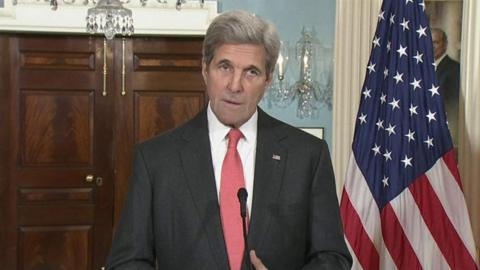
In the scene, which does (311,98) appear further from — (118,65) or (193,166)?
(193,166)

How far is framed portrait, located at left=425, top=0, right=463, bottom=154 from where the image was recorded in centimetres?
412

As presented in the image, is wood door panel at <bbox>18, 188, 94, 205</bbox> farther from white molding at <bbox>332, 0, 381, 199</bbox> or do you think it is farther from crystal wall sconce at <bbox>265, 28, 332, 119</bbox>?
white molding at <bbox>332, 0, 381, 199</bbox>

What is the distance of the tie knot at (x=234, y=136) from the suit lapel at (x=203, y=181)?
0.05 m

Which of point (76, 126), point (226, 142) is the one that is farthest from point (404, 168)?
point (76, 126)

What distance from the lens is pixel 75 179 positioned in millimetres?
4805

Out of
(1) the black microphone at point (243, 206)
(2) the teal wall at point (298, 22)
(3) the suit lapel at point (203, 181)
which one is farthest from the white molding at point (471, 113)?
(1) the black microphone at point (243, 206)

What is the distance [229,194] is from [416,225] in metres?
1.89

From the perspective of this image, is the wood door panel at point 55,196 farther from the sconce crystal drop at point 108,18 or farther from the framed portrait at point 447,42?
the framed portrait at point 447,42

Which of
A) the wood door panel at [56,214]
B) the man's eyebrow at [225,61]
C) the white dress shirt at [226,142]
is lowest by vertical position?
the wood door panel at [56,214]

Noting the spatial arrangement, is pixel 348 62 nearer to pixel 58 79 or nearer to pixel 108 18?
pixel 108 18

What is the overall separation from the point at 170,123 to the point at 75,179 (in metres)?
0.82

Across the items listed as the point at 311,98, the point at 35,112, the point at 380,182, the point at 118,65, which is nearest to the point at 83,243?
the point at 35,112

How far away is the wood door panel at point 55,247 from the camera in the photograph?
15.6ft

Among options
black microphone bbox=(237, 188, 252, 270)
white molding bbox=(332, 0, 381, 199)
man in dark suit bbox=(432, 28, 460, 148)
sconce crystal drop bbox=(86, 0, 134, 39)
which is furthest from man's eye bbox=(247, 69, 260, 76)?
man in dark suit bbox=(432, 28, 460, 148)
